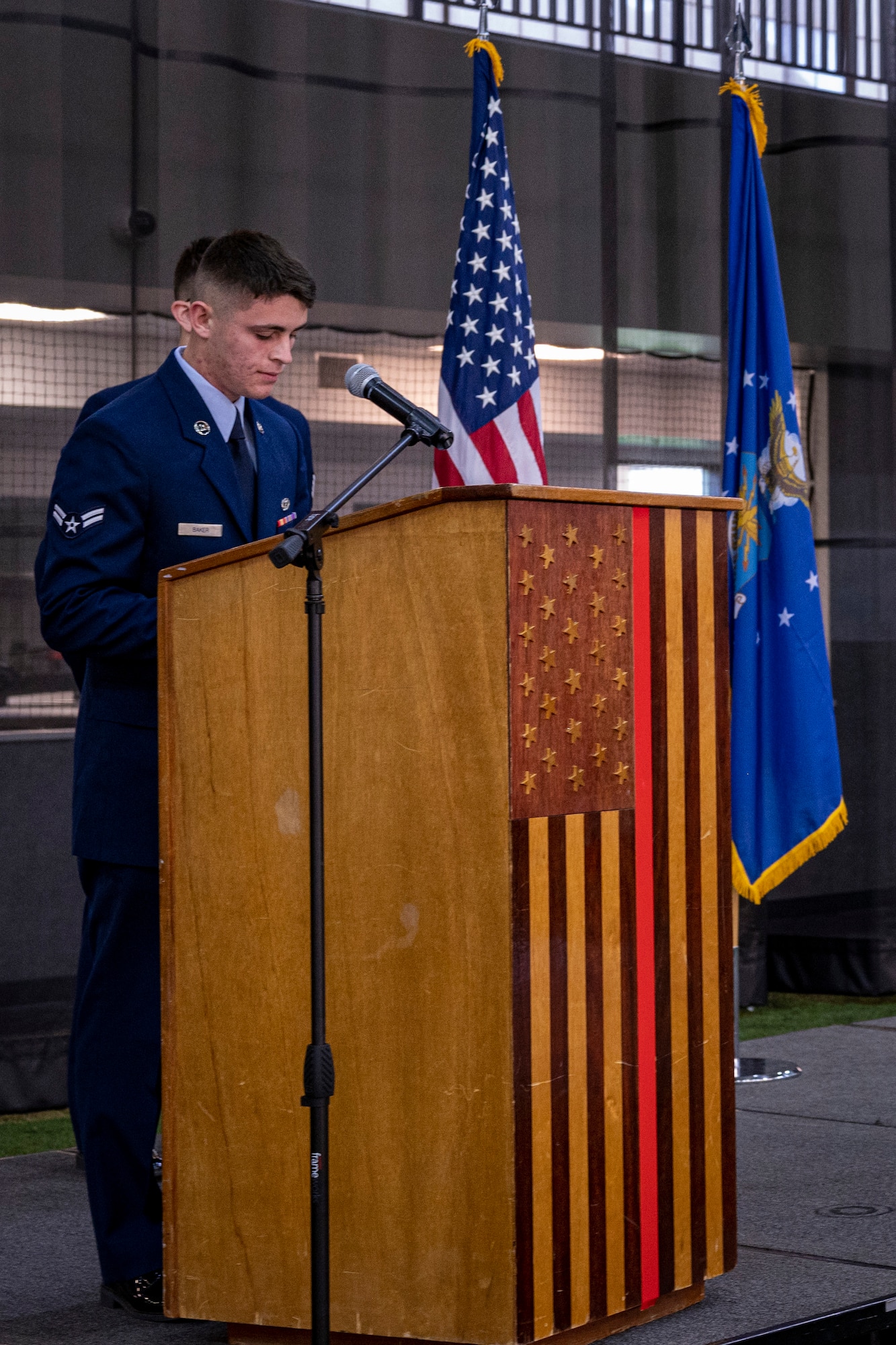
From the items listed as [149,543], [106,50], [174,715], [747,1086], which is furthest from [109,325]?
[747,1086]

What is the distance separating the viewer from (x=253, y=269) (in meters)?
2.14

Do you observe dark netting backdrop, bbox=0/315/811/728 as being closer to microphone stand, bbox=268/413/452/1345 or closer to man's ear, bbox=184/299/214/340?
man's ear, bbox=184/299/214/340

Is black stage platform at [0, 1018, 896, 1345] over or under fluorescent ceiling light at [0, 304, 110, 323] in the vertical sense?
under

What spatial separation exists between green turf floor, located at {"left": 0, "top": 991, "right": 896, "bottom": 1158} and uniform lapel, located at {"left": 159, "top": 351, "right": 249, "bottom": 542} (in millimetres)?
1662

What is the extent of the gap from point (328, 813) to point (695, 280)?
3.02 m

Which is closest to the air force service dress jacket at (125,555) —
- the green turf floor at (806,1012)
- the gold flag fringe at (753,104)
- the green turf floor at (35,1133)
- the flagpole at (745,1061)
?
the green turf floor at (35,1133)

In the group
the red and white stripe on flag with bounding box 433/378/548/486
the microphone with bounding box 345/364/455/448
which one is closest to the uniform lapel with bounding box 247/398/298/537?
the microphone with bounding box 345/364/455/448

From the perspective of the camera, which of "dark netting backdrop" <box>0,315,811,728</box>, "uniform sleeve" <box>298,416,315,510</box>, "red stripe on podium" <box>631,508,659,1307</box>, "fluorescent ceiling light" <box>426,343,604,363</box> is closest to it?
"red stripe on podium" <box>631,508,659,1307</box>

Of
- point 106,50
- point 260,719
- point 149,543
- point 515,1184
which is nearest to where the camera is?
point 515,1184

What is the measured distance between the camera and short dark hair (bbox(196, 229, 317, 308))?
2.15 m

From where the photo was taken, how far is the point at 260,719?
6.50 feet

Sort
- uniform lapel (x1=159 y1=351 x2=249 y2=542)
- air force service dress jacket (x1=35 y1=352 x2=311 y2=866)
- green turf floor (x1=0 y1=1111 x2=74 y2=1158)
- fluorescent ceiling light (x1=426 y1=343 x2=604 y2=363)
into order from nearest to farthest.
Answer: air force service dress jacket (x1=35 y1=352 x2=311 y2=866) < uniform lapel (x1=159 y1=351 x2=249 y2=542) < green turf floor (x1=0 y1=1111 x2=74 y2=1158) < fluorescent ceiling light (x1=426 y1=343 x2=604 y2=363)

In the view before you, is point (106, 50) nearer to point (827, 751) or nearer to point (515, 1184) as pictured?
point (827, 751)

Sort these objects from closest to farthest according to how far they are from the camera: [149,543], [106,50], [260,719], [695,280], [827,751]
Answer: [260,719] → [149,543] → [106,50] → [827,751] → [695,280]
